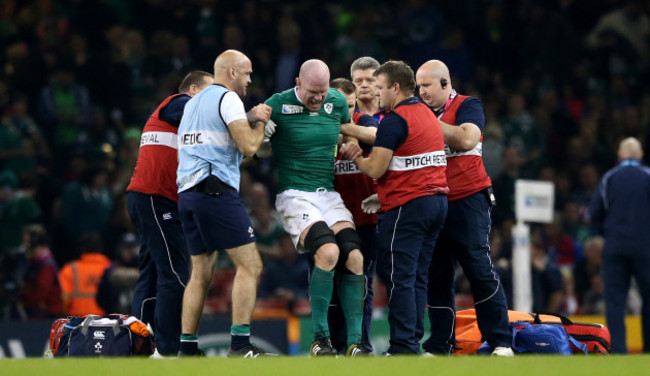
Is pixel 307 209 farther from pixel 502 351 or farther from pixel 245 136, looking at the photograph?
pixel 502 351

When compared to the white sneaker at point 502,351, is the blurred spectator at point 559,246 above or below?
above

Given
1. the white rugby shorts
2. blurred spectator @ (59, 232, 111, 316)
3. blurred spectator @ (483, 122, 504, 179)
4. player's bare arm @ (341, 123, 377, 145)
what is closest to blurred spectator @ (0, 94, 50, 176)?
blurred spectator @ (59, 232, 111, 316)

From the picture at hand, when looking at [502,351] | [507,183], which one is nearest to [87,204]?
[507,183]

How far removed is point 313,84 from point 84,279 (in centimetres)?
647

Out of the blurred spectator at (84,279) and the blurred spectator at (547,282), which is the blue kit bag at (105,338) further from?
the blurred spectator at (547,282)

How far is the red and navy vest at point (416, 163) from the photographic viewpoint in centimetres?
905

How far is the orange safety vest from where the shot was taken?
1448cm

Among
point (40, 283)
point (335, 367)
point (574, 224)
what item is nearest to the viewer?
point (335, 367)

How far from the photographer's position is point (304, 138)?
9375 mm

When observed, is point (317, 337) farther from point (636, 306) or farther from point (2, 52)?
point (2, 52)

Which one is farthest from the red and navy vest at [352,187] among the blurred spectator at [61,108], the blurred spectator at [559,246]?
the blurred spectator at [61,108]

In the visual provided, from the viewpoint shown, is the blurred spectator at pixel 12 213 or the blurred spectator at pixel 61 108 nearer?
the blurred spectator at pixel 12 213

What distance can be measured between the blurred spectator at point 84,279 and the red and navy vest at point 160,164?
4.79 metres

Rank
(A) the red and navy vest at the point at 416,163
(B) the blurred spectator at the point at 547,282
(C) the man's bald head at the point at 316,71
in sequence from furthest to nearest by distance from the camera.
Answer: (B) the blurred spectator at the point at 547,282 → (C) the man's bald head at the point at 316,71 → (A) the red and navy vest at the point at 416,163
